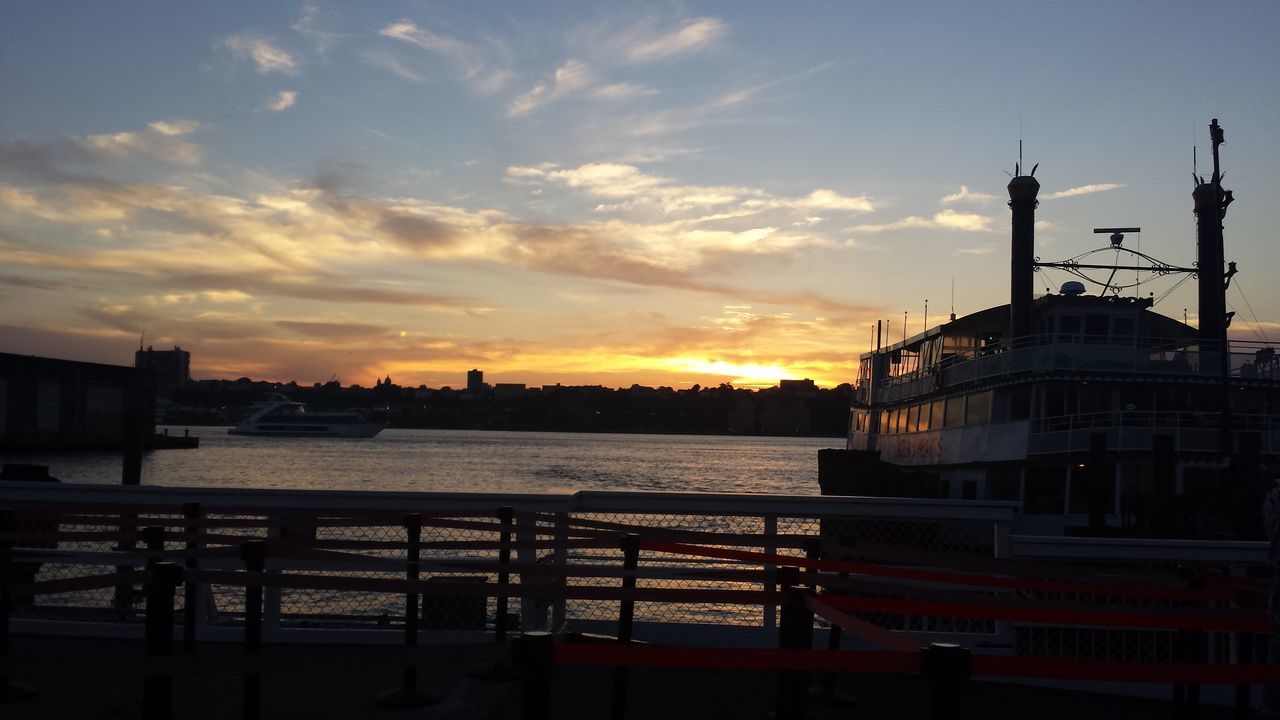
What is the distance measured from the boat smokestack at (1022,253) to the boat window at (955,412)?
265 centimetres

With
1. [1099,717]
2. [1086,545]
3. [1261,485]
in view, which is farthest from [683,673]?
[1261,485]

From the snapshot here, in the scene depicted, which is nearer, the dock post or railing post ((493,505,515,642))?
the dock post

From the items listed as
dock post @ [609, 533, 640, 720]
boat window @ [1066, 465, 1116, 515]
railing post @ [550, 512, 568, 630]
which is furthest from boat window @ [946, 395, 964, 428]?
dock post @ [609, 533, 640, 720]

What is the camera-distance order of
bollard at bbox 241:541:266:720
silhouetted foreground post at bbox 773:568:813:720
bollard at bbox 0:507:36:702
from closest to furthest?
silhouetted foreground post at bbox 773:568:813:720, bollard at bbox 241:541:266:720, bollard at bbox 0:507:36:702

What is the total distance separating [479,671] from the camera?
287 inches

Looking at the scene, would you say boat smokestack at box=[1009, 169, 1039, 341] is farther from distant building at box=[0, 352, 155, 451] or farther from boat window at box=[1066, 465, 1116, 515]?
distant building at box=[0, 352, 155, 451]

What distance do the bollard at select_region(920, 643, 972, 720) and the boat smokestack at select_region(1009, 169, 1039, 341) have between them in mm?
31351

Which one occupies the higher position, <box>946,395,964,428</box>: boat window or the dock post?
<box>946,395,964,428</box>: boat window

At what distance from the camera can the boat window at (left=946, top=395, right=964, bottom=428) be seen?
32.4 meters

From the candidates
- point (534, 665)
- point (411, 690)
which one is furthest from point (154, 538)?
point (534, 665)

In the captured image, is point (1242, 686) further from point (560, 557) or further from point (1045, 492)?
point (1045, 492)

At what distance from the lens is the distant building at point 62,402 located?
115125 millimetres

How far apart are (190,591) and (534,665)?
12.2ft

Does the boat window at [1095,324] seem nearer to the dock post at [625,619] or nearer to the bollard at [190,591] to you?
the dock post at [625,619]
